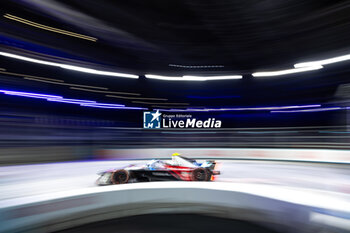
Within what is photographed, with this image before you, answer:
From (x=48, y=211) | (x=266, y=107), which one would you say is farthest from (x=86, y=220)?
(x=266, y=107)

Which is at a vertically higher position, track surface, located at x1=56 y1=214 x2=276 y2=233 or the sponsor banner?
the sponsor banner

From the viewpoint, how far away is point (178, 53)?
30.7ft

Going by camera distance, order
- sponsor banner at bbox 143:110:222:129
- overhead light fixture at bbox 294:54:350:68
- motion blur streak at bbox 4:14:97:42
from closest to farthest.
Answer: motion blur streak at bbox 4:14:97:42 → overhead light fixture at bbox 294:54:350:68 → sponsor banner at bbox 143:110:222:129

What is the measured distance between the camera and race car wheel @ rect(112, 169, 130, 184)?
4.26 metres

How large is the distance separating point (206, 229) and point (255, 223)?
0.57m

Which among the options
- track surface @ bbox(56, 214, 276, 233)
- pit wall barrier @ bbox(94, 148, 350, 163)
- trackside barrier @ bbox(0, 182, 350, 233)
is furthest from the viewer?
pit wall barrier @ bbox(94, 148, 350, 163)

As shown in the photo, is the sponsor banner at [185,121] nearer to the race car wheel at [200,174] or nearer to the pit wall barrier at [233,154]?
the pit wall barrier at [233,154]

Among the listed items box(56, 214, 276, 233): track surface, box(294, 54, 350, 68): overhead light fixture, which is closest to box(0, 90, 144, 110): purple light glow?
box(56, 214, 276, 233): track surface

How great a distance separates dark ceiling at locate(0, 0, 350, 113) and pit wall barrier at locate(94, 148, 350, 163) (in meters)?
4.45

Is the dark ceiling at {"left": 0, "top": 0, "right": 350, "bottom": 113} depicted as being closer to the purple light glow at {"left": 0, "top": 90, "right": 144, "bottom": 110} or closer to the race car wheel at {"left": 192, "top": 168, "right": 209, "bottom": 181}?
the purple light glow at {"left": 0, "top": 90, "right": 144, "bottom": 110}

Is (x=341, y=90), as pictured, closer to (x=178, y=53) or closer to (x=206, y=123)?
(x=178, y=53)

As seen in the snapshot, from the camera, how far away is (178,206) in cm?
262

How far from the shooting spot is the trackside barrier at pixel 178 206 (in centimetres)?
187

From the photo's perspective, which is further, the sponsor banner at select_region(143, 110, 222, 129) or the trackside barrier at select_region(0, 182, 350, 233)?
the sponsor banner at select_region(143, 110, 222, 129)
